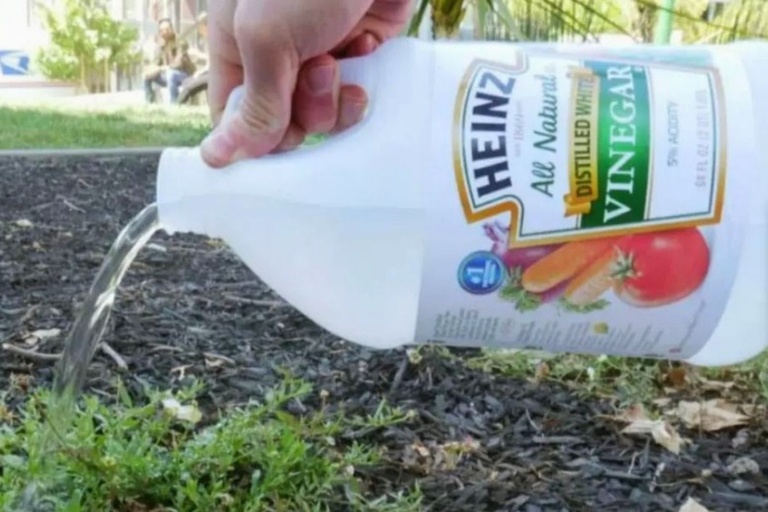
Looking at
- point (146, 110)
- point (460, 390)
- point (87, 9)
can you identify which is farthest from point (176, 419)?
point (87, 9)

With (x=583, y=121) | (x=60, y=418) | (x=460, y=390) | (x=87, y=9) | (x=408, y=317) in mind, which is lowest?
(x=87, y=9)

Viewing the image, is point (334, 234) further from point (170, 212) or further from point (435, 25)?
point (435, 25)

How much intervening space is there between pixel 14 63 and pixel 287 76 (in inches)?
336

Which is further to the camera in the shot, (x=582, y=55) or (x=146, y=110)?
(x=146, y=110)

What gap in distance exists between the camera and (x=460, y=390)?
1.44 meters

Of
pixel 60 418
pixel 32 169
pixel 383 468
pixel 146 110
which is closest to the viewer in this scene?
pixel 60 418

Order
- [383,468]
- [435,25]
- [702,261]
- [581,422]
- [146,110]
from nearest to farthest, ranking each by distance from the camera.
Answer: [702,261] < [383,468] < [581,422] < [435,25] < [146,110]

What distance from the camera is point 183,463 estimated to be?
42.7 inches

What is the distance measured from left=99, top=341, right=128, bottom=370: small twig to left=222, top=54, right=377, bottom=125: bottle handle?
66 centimetres

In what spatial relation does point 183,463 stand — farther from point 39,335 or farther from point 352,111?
point 39,335

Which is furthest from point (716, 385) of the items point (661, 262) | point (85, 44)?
point (85, 44)

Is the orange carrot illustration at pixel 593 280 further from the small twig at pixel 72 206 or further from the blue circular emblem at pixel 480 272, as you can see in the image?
the small twig at pixel 72 206

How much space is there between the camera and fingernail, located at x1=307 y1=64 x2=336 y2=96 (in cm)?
85

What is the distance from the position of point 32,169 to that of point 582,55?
2.65 m
